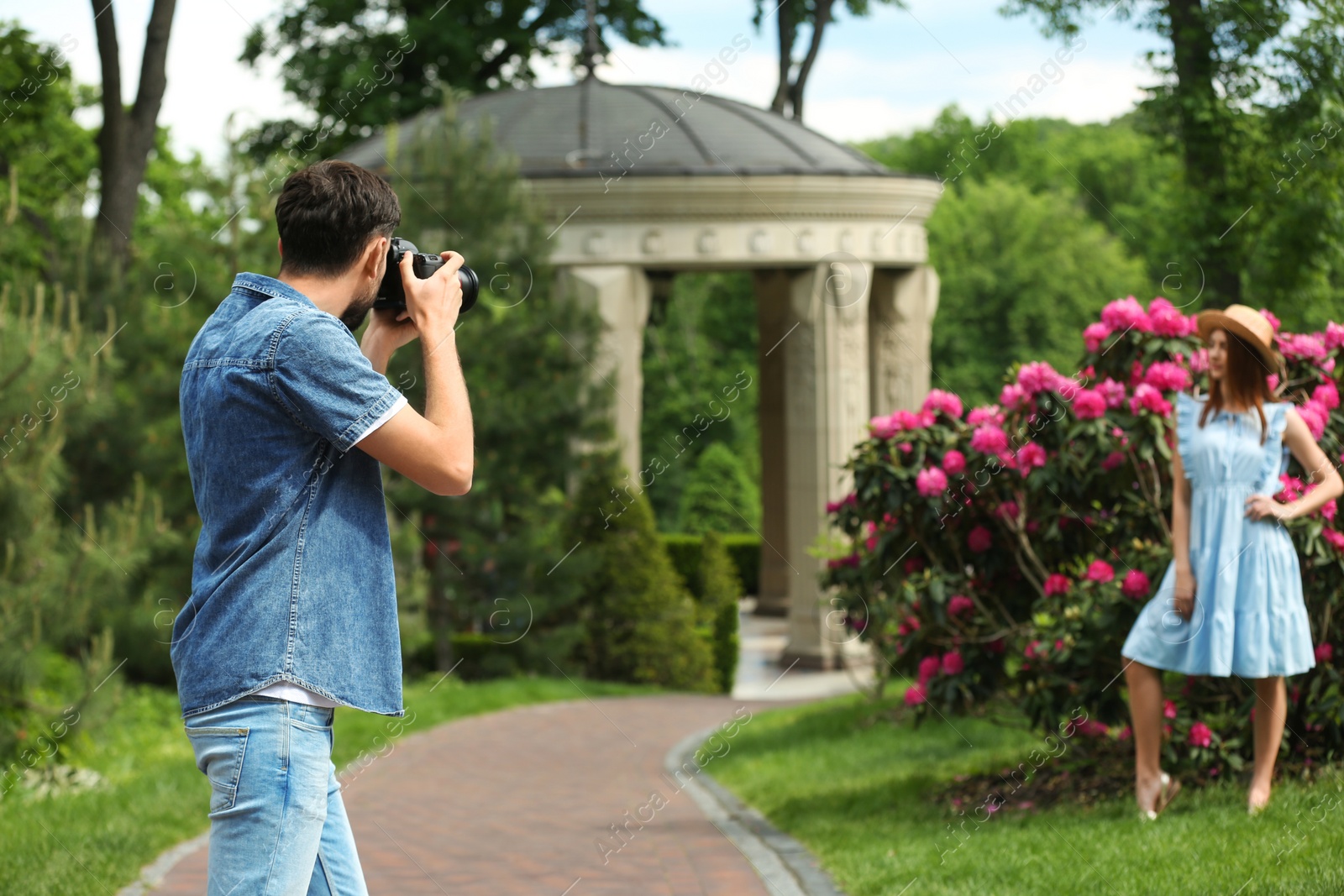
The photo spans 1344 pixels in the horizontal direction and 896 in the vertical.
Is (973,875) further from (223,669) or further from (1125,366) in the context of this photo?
(223,669)

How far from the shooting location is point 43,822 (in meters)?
6.70

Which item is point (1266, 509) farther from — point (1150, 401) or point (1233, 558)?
point (1150, 401)

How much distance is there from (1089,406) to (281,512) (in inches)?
185

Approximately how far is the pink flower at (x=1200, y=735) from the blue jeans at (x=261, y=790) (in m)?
4.43

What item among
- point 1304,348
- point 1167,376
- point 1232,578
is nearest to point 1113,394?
point 1167,376

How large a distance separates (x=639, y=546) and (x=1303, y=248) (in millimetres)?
6929

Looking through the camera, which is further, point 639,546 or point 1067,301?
point 1067,301

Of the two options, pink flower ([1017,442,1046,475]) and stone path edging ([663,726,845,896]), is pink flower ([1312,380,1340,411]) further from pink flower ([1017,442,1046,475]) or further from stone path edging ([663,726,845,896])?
stone path edging ([663,726,845,896])

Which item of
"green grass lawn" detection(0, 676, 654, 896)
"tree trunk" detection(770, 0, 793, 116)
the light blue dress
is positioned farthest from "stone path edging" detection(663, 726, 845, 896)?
"tree trunk" detection(770, 0, 793, 116)

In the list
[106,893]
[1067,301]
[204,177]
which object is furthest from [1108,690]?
[1067,301]

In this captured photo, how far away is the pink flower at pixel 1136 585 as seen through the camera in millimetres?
6195

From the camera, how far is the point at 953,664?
6.93 metres

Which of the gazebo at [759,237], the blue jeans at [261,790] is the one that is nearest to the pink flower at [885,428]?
the blue jeans at [261,790]

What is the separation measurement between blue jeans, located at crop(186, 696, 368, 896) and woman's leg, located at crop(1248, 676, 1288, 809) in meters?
4.08
